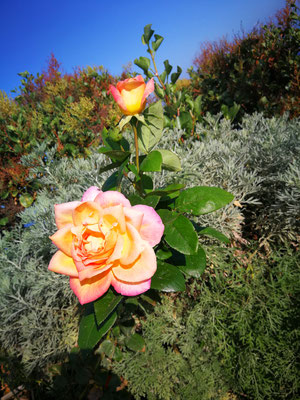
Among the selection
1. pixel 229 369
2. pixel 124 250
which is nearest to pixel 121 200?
pixel 124 250

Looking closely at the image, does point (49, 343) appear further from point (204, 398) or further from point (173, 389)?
point (204, 398)

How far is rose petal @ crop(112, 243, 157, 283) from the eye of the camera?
1.76 feet

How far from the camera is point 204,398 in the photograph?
3.96ft

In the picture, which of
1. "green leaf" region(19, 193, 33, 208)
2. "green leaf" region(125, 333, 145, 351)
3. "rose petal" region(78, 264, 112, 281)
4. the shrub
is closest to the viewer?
"rose petal" region(78, 264, 112, 281)

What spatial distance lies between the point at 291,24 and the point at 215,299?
388 centimetres

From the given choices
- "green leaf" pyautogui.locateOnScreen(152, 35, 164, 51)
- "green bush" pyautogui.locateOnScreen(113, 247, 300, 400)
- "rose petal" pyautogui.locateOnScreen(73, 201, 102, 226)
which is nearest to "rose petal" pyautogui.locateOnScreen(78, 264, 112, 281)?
"rose petal" pyautogui.locateOnScreen(73, 201, 102, 226)

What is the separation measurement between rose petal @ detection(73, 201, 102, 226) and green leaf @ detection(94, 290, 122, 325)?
0.20m

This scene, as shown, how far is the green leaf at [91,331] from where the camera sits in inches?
23.1

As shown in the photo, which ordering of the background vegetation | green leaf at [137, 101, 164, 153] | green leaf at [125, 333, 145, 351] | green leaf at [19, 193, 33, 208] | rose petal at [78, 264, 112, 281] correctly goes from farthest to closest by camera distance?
green leaf at [19, 193, 33, 208] < the background vegetation < green leaf at [125, 333, 145, 351] < green leaf at [137, 101, 164, 153] < rose petal at [78, 264, 112, 281]

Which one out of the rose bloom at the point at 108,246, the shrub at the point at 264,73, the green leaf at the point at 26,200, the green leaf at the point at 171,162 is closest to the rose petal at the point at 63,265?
the rose bloom at the point at 108,246

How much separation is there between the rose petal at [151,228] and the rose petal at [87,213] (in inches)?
4.7

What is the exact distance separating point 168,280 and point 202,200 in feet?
0.87

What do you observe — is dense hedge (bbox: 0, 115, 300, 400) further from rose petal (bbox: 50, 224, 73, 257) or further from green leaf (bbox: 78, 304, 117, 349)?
rose petal (bbox: 50, 224, 73, 257)

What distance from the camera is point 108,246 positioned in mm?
543
